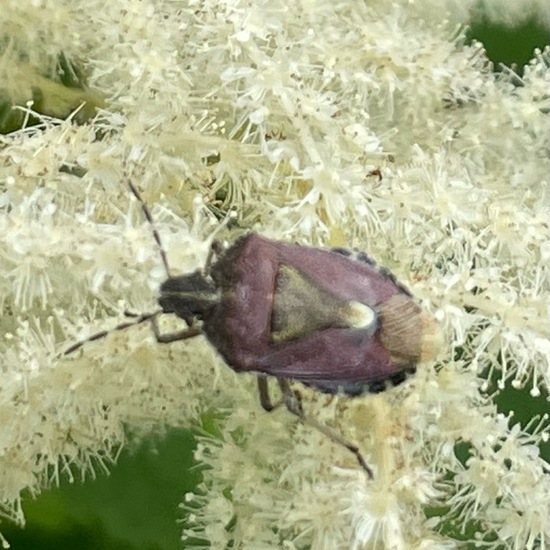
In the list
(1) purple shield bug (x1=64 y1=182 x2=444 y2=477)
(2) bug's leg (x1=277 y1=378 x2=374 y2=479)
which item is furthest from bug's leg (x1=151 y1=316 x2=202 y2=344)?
(2) bug's leg (x1=277 y1=378 x2=374 y2=479)

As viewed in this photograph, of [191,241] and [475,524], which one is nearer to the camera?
[191,241]

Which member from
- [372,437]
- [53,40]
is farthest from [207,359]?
[53,40]

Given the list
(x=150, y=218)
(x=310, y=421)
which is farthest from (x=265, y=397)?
(x=150, y=218)

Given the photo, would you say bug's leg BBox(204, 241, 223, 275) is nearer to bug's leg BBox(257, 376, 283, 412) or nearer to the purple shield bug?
the purple shield bug

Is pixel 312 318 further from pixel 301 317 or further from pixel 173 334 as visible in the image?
pixel 173 334

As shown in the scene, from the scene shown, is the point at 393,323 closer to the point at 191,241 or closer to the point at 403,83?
the point at 191,241

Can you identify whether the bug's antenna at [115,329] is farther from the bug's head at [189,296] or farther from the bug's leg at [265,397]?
the bug's leg at [265,397]
